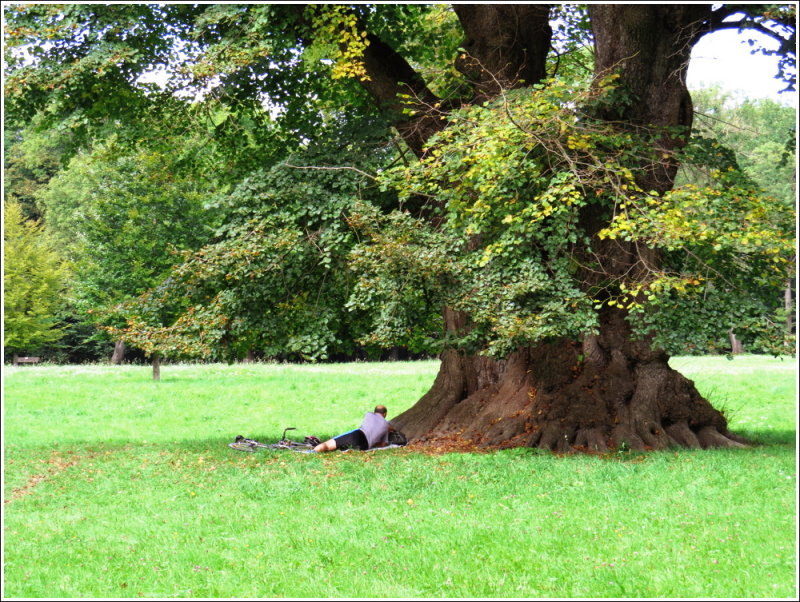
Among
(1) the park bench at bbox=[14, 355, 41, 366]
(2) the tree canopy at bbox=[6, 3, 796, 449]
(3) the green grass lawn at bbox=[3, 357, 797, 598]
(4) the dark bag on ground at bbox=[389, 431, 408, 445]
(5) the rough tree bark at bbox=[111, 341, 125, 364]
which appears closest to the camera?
(3) the green grass lawn at bbox=[3, 357, 797, 598]

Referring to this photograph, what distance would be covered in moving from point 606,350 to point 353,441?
4.38 m

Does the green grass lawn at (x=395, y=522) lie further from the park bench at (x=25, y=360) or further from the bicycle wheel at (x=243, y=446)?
the park bench at (x=25, y=360)

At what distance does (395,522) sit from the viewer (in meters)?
8.62

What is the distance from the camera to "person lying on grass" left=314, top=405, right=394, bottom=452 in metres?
14.0

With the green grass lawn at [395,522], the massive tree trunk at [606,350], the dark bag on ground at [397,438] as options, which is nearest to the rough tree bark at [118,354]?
the green grass lawn at [395,522]

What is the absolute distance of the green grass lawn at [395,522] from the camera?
670cm

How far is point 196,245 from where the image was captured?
24344 millimetres

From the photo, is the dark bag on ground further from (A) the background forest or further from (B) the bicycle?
(A) the background forest

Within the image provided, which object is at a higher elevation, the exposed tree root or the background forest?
the background forest

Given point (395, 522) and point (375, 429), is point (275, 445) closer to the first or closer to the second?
point (375, 429)

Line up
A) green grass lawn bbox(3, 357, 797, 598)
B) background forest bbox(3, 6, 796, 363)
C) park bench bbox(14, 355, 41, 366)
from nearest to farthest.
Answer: green grass lawn bbox(3, 357, 797, 598), background forest bbox(3, 6, 796, 363), park bench bbox(14, 355, 41, 366)

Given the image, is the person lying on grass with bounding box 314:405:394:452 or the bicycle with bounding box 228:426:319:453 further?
the bicycle with bounding box 228:426:319:453

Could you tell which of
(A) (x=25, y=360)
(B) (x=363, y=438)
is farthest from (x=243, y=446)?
(A) (x=25, y=360)

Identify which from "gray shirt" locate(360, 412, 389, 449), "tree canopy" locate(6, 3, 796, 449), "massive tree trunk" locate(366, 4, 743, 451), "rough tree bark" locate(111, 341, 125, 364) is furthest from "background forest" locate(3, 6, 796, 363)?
"rough tree bark" locate(111, 341, 125, 364)
